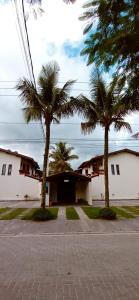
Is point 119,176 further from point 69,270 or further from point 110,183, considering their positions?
point 69,270

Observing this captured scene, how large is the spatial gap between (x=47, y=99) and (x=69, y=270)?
9953 mm

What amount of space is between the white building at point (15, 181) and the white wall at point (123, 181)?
801 centimetres

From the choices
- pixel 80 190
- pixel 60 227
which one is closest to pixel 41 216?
pixel 60 227

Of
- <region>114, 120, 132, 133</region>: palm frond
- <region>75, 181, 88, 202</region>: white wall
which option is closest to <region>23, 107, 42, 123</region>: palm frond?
<region>114, 120, 132, 133</region>: palm frond

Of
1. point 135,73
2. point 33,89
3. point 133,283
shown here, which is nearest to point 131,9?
point 135,73

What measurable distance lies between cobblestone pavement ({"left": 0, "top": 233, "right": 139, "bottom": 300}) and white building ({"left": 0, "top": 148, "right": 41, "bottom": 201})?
19.2 meters

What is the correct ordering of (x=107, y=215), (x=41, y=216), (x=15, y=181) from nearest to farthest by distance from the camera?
(x=41, y=216) → (x=107, y=215) → (x=15, y=181)

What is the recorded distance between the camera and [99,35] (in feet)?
11.5

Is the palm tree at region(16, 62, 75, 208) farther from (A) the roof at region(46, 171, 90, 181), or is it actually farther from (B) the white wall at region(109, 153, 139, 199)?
(B) the white wall at region(109, 153, 139, 199)

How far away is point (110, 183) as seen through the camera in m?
27.4

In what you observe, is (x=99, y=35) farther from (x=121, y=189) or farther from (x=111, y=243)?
(x=121, y=189)

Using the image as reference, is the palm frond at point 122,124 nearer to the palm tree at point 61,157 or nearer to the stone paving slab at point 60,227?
the stone paving slab at point 60,227

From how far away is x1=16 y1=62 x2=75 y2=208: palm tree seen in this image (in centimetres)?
1219

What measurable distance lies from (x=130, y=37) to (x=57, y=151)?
32.2m
